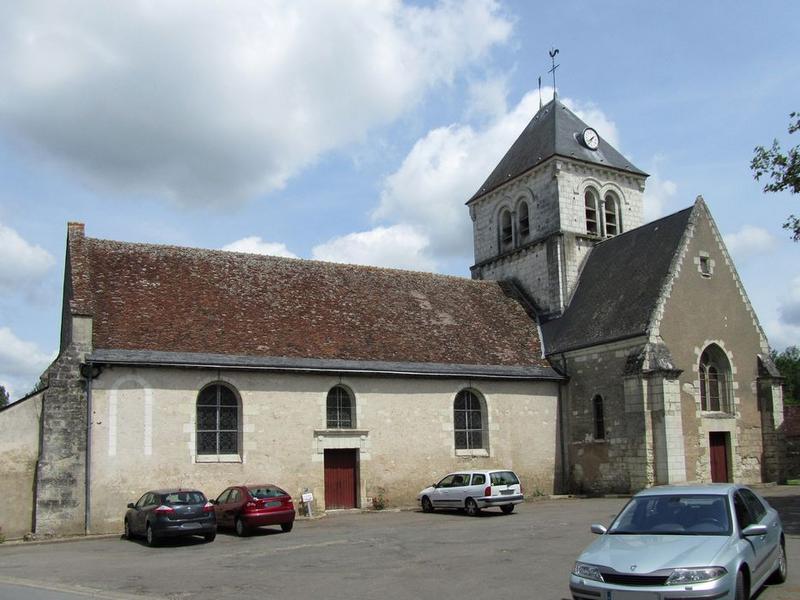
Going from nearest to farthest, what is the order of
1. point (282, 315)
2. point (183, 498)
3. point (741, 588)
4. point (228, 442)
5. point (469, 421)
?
point (741, 588), point (183, 498), point (228, 442), point (282, 315), point (469, 421)

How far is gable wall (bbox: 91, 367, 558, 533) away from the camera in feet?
61.8

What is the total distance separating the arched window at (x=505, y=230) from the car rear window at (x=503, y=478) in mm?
13819

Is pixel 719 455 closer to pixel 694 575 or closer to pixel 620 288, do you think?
pixel 620 288

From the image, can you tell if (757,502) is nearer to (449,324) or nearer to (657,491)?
(657,491)

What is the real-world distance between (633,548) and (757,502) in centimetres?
256

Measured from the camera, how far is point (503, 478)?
19969 mm

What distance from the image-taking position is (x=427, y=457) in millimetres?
22953

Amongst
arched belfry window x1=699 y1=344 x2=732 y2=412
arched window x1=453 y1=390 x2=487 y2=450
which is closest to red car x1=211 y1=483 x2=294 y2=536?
arched window x1=453 y1=390 x2=487 y2=450

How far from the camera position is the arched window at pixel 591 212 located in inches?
1189

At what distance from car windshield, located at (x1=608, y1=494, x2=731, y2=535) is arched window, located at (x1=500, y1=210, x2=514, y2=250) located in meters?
23.7

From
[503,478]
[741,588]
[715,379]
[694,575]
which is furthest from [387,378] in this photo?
[694,575]

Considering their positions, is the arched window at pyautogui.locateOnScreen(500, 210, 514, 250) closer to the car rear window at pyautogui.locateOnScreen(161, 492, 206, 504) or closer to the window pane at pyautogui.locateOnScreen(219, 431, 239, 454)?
the window pane at pyautogui.locateOnScreen(219, 431, 239, 454)

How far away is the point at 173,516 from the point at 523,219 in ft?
66.0

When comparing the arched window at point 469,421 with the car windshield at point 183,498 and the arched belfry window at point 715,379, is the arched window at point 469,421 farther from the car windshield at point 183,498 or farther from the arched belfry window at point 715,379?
the car windshield at point 183,498
